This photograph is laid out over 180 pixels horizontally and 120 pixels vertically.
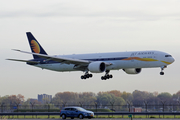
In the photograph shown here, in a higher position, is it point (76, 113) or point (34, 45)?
point (34, 45)

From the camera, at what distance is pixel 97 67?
194ft

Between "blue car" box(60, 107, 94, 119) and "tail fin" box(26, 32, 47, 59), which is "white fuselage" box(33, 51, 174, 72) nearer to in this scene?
"tail fin" box(26, 32, 47, 59)

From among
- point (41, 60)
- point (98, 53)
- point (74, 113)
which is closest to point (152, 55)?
point (98, 53)

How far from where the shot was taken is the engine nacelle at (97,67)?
59.2 m

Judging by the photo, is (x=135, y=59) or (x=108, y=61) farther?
(x=108, y=61)

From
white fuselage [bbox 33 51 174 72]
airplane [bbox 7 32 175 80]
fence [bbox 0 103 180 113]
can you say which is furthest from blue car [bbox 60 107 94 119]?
white fuselage [bbox 33 51 174 72]

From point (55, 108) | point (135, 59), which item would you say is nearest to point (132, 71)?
point (135, 59)

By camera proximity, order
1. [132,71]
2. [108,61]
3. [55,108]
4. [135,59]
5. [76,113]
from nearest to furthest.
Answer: [76,113]
[135,59]
[108,61]
[132,71]
[55,108]

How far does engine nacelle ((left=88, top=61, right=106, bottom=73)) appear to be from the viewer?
59.2m

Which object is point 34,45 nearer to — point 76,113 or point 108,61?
point 108,61

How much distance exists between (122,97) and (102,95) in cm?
804

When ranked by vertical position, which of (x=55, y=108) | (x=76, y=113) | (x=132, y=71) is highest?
(x=132, y=71)

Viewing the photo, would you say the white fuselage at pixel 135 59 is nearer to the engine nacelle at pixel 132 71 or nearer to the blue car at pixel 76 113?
the engine nacelle at pixel 132 71

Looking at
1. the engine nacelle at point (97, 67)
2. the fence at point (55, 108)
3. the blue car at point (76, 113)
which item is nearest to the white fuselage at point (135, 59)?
the engine nacelle at point (97, 67)
